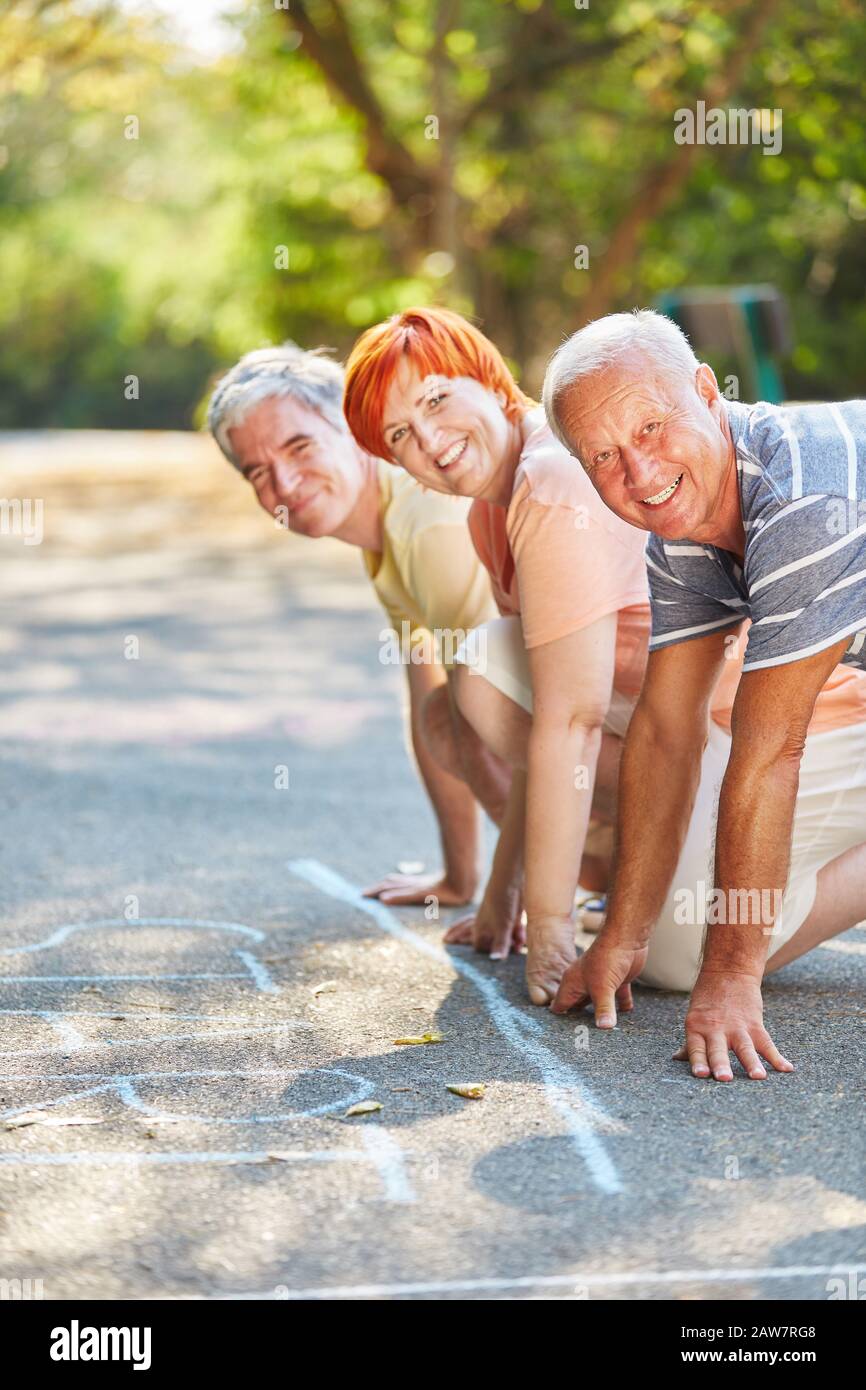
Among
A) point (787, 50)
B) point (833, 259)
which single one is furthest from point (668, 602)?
point (833, 259)

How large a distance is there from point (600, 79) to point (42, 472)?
10.5 metres

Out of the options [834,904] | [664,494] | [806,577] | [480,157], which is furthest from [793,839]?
[480,157]

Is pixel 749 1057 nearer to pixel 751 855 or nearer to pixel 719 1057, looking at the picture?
pixel 719 1057

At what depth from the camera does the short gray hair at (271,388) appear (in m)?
3.80

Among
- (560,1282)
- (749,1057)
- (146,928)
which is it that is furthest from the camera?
(146,928)

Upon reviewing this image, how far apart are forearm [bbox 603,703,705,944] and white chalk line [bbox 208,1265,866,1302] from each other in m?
1.01

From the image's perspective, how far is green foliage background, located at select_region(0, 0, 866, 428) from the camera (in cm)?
1255

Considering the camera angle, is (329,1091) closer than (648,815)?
Yes

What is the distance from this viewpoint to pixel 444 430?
3307mm

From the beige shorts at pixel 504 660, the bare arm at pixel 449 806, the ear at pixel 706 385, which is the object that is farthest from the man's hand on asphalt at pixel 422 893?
the ear at pixel 706 385

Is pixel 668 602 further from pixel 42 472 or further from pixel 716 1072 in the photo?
pixel 42 472

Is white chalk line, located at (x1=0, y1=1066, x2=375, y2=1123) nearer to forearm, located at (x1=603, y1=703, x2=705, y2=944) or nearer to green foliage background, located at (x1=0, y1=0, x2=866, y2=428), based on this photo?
forearm, located at (x1=603, y1=703, x2=705, y2=944)

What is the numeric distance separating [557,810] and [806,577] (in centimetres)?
82

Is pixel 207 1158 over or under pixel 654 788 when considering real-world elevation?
under
